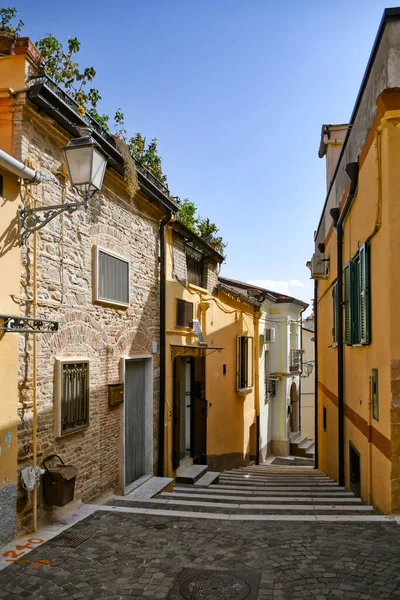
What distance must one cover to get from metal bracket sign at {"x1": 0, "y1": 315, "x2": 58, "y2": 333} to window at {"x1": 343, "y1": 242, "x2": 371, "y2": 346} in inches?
161

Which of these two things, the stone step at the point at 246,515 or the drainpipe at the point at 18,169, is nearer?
the drainpipe at the point at 18,169

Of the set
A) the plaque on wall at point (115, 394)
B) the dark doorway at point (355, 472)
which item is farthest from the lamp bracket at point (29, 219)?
the dark doorway at point (355, 472)

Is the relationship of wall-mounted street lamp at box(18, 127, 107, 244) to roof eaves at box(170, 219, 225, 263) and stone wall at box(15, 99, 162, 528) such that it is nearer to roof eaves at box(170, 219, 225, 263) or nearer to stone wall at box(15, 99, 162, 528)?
stone wall at box(15, 99, 162, 528)

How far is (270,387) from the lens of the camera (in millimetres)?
24000

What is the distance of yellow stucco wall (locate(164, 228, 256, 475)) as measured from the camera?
11.0 metres

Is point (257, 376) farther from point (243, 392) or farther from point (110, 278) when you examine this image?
point (110, 278)

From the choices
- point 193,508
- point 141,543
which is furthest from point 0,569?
point 193,508

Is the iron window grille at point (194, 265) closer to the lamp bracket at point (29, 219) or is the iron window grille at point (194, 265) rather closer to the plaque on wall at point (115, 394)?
the plaque on wall at point (115, 394)

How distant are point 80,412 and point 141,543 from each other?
2.15 m

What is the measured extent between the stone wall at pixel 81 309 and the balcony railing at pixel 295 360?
17.4 meters

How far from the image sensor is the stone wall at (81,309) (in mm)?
6168

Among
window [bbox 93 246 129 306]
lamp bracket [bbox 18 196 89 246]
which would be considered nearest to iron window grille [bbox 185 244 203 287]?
window [bbox 93 246 129 306]

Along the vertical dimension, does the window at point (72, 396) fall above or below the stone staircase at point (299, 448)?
above

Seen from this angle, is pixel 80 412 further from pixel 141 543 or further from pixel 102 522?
pixel 141 543
